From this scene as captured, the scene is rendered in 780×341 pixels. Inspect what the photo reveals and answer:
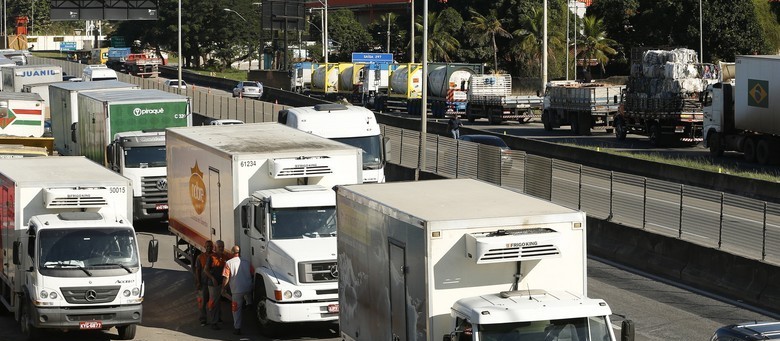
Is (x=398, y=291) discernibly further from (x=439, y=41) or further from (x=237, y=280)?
(x=439, y=41)

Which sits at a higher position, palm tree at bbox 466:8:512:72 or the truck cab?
palm tree at bbox 466:8:512:72

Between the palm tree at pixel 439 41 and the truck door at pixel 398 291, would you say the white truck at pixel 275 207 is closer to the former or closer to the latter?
the truck door at pixel 398 291

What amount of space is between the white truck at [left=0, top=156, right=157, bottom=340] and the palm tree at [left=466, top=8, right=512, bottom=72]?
84.1 meters

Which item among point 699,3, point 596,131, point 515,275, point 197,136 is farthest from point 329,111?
point 699,3

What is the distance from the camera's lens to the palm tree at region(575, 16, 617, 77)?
102 m

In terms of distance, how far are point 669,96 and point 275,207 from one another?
120 feet

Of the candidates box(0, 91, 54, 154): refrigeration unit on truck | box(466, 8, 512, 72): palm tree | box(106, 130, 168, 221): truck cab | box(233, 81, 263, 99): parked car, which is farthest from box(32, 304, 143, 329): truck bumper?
box(466, 8, 512, 72): palm tree

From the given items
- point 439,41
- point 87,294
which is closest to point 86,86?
point 87,294

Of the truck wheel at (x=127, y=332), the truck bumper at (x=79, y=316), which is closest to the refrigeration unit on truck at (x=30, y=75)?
the truck wheel at (x=127, y=332)

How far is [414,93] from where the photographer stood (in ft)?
253

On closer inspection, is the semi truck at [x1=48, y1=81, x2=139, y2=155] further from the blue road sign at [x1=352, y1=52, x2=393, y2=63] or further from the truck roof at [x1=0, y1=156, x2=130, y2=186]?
the blue road sign at [x1=352, y1=52, x2=393, y2=63]

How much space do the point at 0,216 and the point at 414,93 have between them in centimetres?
5613

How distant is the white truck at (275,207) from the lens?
19406mm

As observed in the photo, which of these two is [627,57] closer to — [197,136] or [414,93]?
[414,93]
